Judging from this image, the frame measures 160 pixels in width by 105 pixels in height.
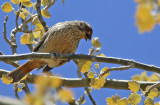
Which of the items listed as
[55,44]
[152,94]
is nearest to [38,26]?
[55,44]

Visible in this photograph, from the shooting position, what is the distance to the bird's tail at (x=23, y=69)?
4355 millimetres

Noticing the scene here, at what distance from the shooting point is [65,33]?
15.5ft

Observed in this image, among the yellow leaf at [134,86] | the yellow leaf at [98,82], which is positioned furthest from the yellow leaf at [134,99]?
the yellow leaf at [98,82]

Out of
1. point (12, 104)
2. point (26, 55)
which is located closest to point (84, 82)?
point (26, 55)

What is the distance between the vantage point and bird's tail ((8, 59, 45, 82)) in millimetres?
4355

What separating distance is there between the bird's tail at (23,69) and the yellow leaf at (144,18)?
364 centimetres

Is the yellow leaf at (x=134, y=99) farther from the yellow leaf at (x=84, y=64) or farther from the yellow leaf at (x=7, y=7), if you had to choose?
the yellow leaf at (x=7, y=7)

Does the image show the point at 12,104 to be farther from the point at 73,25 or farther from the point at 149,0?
the point at 73,25

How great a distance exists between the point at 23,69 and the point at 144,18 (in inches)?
154

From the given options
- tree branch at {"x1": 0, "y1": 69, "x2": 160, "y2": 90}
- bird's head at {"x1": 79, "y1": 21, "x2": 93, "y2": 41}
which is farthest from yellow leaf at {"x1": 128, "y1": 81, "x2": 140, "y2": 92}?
bird's head at {"x1": 79, "y1": 21, "x2": 93, "y2": 41}

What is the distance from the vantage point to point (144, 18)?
2.82ft

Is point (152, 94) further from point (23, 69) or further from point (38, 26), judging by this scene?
point (23, 69)

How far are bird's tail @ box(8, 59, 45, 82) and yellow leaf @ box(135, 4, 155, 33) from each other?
364 centimetres

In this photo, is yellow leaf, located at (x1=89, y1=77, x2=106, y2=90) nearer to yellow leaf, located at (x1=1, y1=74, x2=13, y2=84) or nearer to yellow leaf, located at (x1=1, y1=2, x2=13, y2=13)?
yellow leaf, located at (x1=1, y1=74, x2=13, y2=84)
